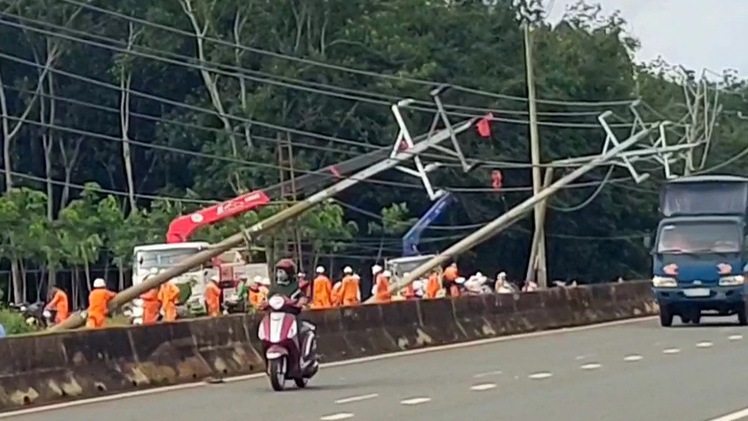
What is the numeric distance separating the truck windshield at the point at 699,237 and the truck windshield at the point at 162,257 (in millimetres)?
16123

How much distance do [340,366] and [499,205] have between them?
55.7 metres

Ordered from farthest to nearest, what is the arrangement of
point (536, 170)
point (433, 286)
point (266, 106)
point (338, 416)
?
1. point (266, 106)
2. point (536, 170)
3. point (433, 286)
4. point (338, 416)

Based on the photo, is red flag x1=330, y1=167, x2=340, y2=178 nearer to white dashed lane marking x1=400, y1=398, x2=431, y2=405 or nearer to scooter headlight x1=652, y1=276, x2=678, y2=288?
scooter headlight x1=652, y1=276, x2=678, y2=288

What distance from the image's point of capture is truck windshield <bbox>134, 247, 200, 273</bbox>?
48.8 m

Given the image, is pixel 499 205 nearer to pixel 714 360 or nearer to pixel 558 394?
pixel 714 360

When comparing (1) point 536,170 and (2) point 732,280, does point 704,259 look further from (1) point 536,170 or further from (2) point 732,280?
(1) point 536,170

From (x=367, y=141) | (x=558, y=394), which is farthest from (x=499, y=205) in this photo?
(x=558, y=394)

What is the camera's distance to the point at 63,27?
70.9 meters

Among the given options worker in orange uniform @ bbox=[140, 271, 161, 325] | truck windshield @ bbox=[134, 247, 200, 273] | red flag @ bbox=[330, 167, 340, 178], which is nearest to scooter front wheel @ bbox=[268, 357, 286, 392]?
worker in orange uniform @ bbox=[140, 271, 161, 325]

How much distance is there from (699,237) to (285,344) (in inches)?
707

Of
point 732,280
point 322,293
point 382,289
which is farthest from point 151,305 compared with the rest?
point 732,280

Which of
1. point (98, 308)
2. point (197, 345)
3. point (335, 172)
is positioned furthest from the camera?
point (335, 172)

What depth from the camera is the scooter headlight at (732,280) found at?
3572 cm

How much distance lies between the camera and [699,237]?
36.8 m
